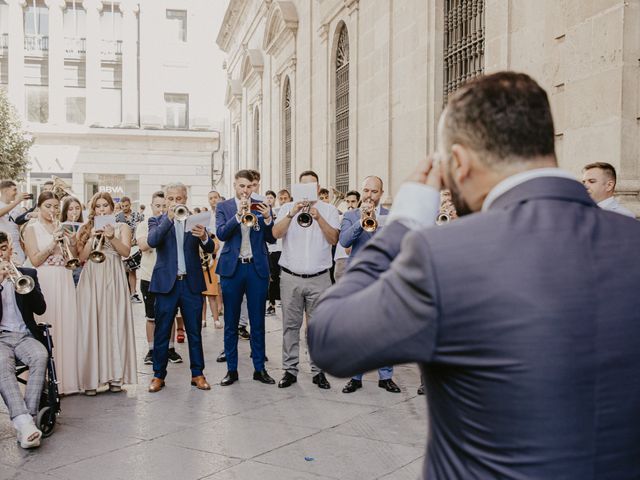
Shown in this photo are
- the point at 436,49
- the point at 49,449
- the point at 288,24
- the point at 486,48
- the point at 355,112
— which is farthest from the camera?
the point at 288,24

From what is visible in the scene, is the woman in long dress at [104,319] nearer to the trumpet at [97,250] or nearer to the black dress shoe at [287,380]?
the trumpet at [97,250]

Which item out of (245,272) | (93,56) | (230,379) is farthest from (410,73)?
(93,56)

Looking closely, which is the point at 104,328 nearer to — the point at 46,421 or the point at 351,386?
the point at 46,421

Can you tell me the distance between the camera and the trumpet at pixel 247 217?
7469 millimetres

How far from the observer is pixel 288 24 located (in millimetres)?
20531

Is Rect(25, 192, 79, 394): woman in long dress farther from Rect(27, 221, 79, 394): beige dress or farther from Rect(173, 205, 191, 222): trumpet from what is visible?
Rect(173, 205, 191, 222): trumpet

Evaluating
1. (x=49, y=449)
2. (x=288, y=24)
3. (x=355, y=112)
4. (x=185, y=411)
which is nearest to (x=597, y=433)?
(x=49, y=449)

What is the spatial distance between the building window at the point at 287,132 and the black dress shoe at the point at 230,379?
51.0 ft

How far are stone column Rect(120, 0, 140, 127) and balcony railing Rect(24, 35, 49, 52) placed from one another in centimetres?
469

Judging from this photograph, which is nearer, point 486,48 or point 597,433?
point 597,433

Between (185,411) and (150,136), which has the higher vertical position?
(150,136)

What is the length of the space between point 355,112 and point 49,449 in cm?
1121

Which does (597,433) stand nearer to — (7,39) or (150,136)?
(150,136)

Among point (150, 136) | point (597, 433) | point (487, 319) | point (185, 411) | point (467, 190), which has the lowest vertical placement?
point (185, 411)
